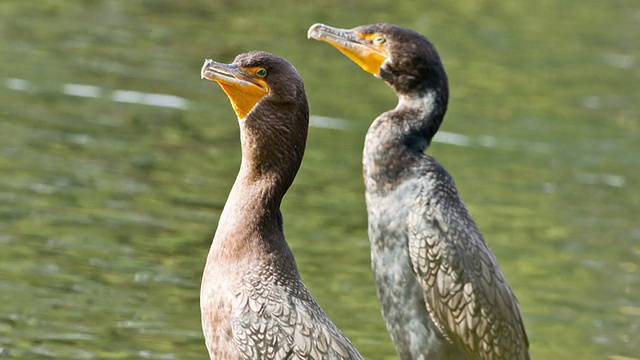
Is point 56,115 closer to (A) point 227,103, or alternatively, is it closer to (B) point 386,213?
(A) point 227,103

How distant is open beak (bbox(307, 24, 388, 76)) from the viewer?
8.58m

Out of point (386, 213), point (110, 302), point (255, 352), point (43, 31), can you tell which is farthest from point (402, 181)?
point (43, 31)

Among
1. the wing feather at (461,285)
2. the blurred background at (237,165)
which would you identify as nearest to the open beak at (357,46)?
the wing feather at (461,285)

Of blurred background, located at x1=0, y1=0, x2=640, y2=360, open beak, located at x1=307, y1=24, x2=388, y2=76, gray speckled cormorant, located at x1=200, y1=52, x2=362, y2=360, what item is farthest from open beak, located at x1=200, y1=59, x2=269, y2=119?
blurred background, located at x1=0, y1=0, x2=640, y2=360

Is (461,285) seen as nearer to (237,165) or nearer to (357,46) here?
(357,46)

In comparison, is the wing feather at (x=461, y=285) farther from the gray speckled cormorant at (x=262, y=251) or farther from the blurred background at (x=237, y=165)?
the blurred background at (x=237, y=165)

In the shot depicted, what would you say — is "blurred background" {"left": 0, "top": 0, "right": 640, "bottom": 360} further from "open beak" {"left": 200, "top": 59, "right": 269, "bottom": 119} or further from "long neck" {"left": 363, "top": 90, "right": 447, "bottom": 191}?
"open beak" {"left": 200, "top": 59, "right": 269, "bottom": 119}

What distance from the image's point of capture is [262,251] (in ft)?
21.4

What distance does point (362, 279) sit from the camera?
459 inches

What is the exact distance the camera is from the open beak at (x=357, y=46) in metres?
8.58

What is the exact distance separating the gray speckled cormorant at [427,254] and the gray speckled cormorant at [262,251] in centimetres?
129

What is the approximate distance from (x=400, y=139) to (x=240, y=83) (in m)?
1.83

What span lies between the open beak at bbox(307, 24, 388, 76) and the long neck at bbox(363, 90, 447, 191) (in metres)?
0.34

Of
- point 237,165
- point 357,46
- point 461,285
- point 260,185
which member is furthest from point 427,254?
point 237,165
